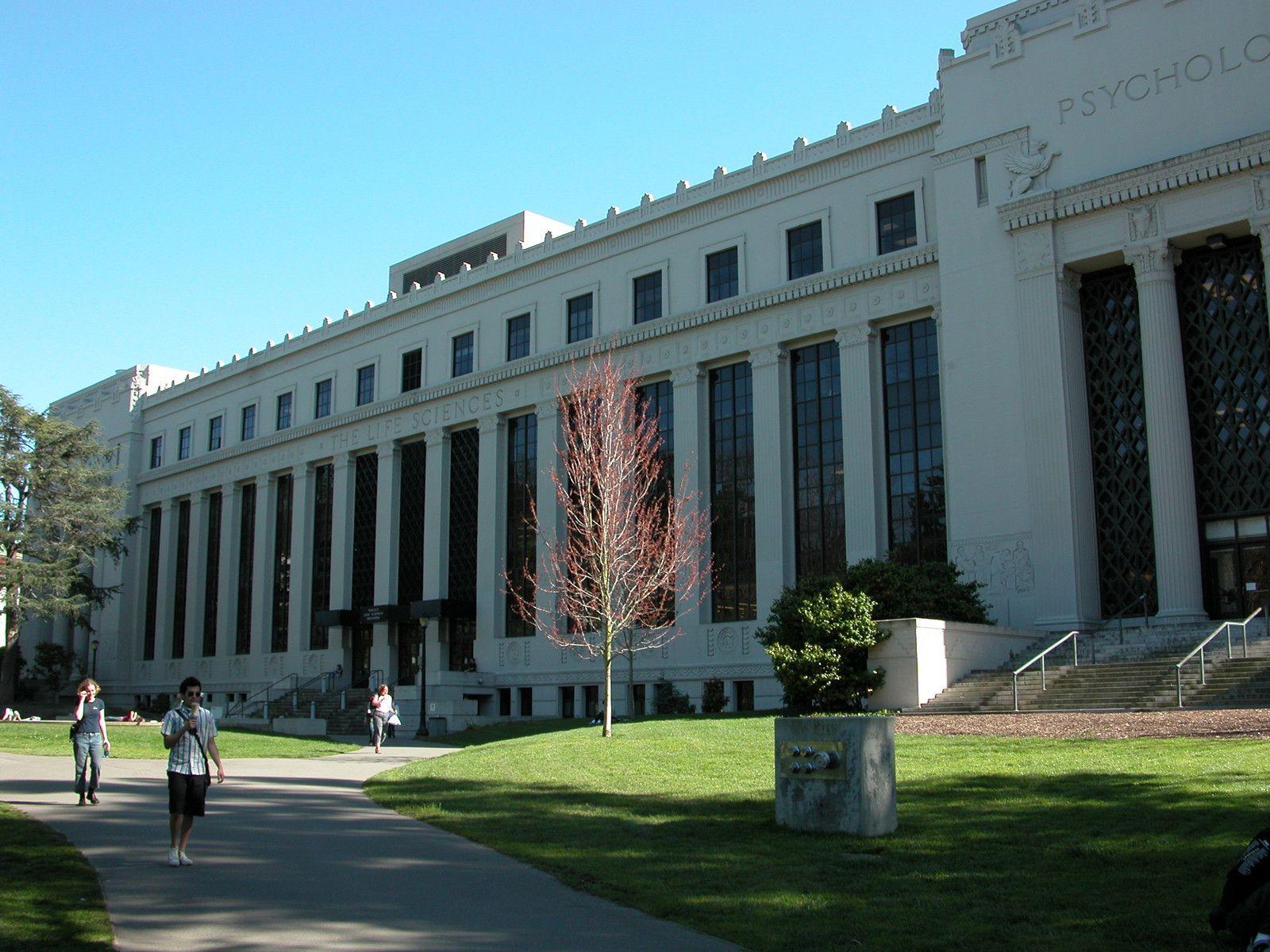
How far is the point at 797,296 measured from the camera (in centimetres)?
3888

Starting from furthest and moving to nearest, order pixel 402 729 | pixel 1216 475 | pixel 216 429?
pixel 216 429 < pixel 402 729 < pixel 1216 475

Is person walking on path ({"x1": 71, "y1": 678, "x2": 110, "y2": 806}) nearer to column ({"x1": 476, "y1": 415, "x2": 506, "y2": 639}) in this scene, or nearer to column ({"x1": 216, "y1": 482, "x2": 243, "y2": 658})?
column ({"x1": 476, "y1": 415, "x2": 506, "y2": 639})

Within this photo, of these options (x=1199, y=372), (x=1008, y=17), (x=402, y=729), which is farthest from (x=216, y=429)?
(x=1199, y=372)

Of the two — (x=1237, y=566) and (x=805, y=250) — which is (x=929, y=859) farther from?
(x=805, y=250)

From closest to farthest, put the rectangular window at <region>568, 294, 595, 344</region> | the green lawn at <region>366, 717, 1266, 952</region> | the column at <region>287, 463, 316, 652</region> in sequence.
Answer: the green lawn at <region>366, 717, 1266, 952</region>
the rectangular window at <region>568, 294, 595, 344</region>
the column at <region>287, 463, 316, 652</region>

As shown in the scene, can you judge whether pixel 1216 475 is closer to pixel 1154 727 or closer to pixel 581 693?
pixel 1154 727

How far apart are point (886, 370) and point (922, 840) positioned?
26844mm

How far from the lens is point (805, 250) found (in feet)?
130

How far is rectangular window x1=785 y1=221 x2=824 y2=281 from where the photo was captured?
3925 centimetres

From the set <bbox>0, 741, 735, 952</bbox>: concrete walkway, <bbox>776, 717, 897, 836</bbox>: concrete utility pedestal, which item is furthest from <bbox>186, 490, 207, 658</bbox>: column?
<bbox>776, 717, 897, 836</bbox>: concrete utility pedestal

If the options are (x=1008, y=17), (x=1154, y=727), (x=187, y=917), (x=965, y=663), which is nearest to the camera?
(x=187, y=917)

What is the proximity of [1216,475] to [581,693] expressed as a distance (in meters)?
22.3

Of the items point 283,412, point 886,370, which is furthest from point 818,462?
point 283,412

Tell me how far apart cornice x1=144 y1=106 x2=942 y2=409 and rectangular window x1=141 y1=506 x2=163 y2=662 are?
15.2m
